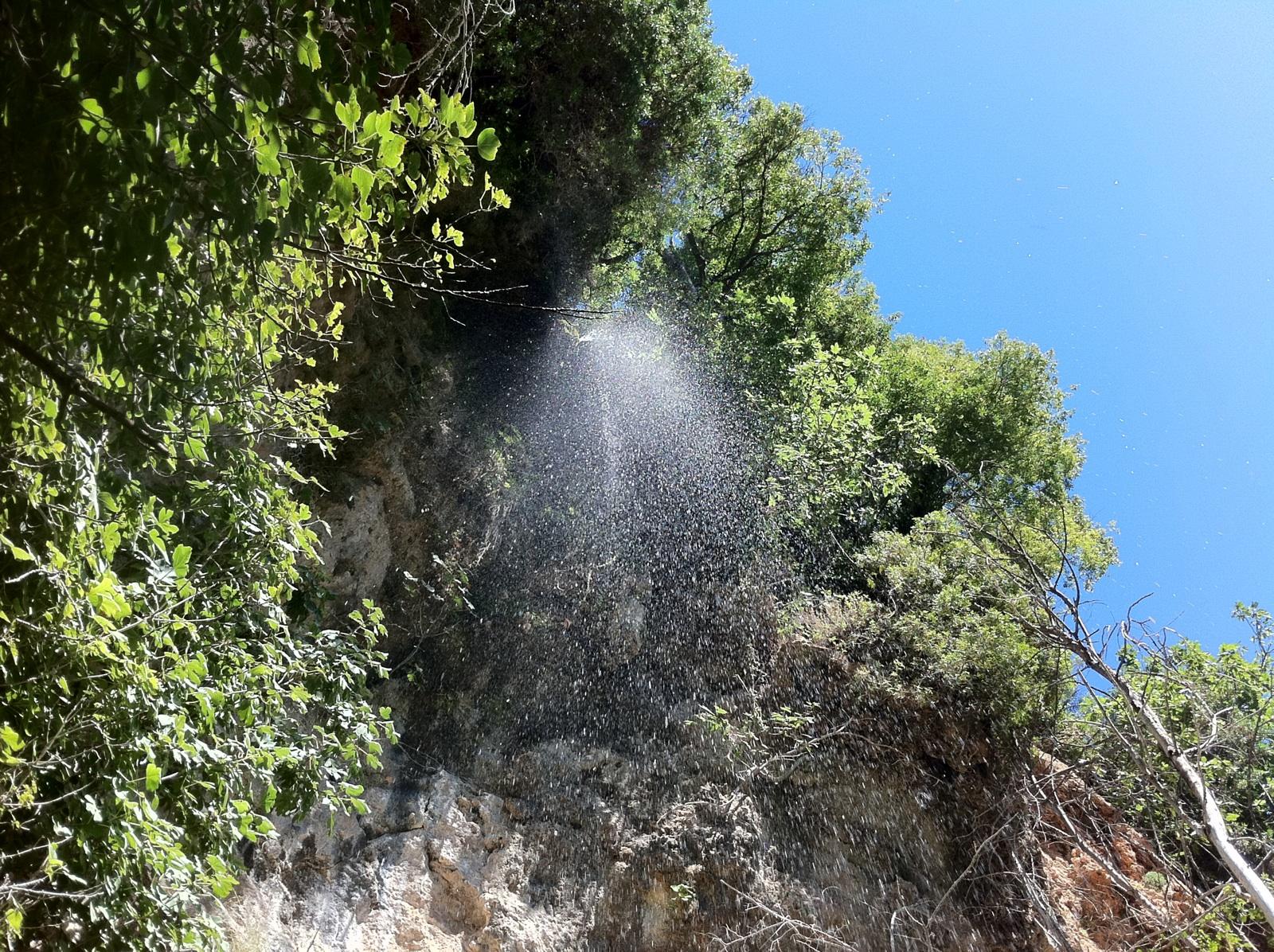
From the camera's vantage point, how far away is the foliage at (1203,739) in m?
5.22

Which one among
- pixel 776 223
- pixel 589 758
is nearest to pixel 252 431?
pixel 589 758

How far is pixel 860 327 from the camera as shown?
13.0 metres

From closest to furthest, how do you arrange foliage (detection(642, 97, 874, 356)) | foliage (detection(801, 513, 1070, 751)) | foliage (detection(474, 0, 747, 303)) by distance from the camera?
foliage (detection(801, 513, 1070, 751))
foliage (detection(474, 0, 747, 303))
foliage (detection(642, 97, 874, 356))

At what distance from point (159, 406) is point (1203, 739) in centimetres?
638

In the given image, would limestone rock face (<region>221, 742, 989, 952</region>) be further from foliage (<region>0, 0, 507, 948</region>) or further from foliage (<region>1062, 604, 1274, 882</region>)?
foliage (<region>0, 0, 507, 948</region>)

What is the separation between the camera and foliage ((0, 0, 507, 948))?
151 cm

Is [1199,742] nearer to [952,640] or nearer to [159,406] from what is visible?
[952,640]

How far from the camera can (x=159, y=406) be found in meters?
2.09

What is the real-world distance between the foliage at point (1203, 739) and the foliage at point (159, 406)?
4.86 meters

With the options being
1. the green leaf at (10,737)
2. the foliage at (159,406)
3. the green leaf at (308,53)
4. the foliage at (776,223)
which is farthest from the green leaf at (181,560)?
the foliage at (776,223)

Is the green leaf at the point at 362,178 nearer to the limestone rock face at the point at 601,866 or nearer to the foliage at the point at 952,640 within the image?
the limestone rock face at the point at 601,866

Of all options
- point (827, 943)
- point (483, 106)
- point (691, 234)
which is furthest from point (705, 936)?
point (691, 234)

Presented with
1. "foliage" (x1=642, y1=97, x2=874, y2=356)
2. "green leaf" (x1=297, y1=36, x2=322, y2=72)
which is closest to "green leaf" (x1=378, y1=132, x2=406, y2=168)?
"green leaf" (x1=297, y1=36, x2=322, y2=72)

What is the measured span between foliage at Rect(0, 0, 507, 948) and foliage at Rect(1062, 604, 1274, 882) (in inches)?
191
